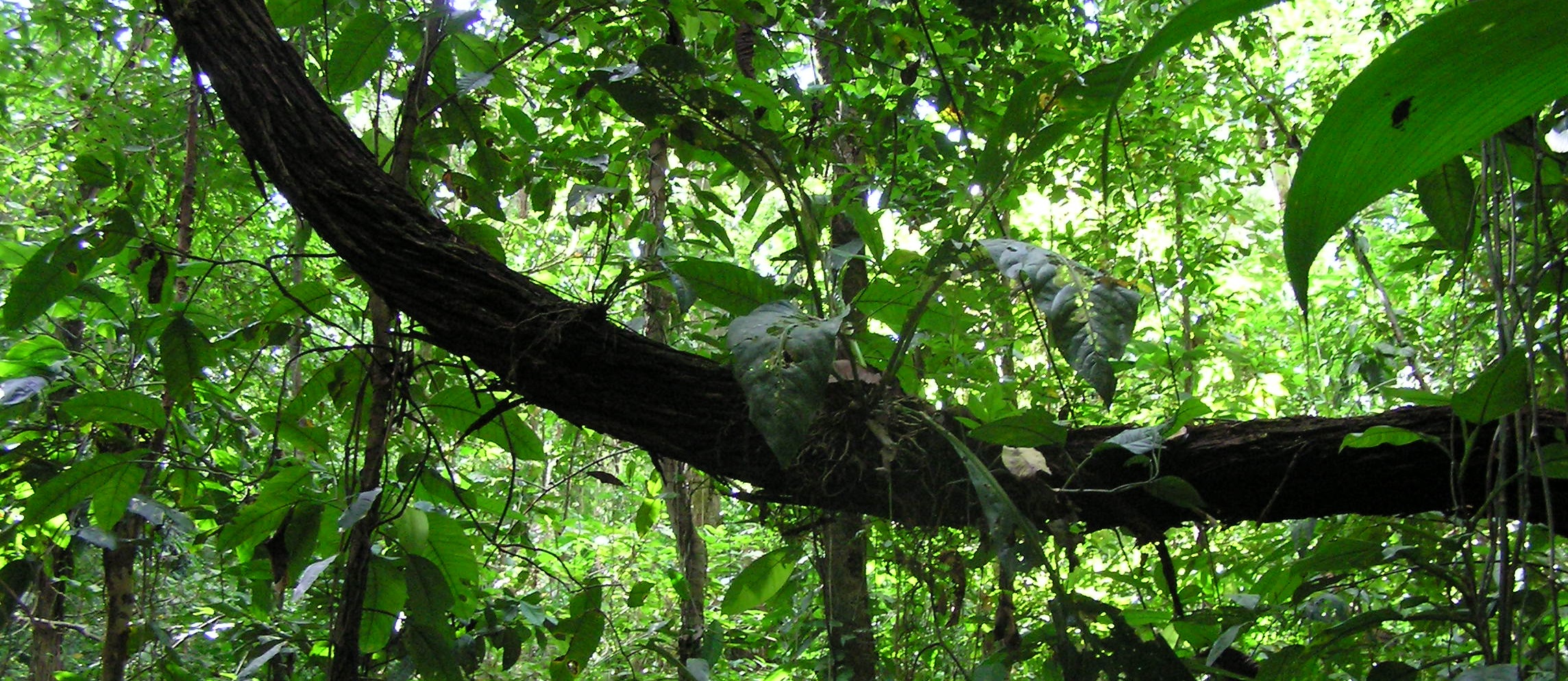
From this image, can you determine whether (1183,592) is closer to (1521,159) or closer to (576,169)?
(1521,159)

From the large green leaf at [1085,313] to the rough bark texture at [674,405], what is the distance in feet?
1.04

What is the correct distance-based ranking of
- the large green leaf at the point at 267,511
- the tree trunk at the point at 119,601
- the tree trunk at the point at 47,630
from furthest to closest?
the tree trunk at the point at 47,630 → the tree trunk at the point at 119,601 → the large green leaf at the point at 267,511

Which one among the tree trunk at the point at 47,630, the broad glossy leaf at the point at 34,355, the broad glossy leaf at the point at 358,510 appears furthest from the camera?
the tree trunk at the point at 47,630

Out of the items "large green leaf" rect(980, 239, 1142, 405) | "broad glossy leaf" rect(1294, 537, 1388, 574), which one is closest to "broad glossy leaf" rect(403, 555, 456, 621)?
"large green leaf" rect(980, 239, 1142, 405)

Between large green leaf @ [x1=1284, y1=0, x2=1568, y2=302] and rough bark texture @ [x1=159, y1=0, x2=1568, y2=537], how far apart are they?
3.47 feet

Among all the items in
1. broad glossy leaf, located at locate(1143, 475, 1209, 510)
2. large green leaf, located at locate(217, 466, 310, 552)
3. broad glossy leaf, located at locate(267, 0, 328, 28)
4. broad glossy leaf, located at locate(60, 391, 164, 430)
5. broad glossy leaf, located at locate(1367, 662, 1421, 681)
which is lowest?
broad glossy leaf, located at locate(1367, 662, 1421, 681)

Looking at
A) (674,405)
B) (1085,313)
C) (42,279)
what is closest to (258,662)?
(42,279)

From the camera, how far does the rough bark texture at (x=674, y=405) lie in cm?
132

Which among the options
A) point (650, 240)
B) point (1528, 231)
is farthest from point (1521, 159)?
point (650, 240)

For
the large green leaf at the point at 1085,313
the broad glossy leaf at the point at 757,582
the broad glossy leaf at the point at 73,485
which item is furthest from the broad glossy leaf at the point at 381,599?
the large green leaf at the point at 1085,313

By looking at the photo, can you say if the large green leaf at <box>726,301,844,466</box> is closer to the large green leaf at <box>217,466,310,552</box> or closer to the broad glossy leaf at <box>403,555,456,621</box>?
the broad glossy leaf at <box>403,555,456,621</box>

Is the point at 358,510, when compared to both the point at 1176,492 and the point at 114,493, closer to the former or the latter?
the point at 114,493

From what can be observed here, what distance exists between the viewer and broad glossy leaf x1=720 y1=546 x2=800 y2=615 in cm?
164

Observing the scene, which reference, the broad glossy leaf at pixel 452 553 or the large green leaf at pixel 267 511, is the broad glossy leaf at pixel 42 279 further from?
the broad glossy leaf at pixel 452 553
